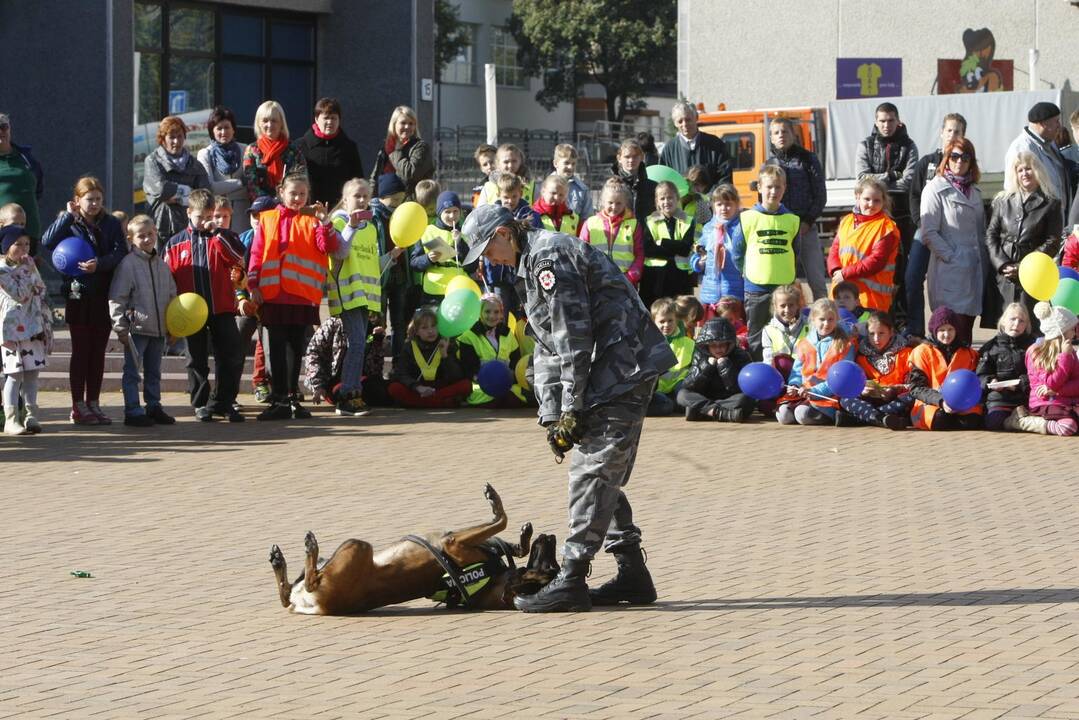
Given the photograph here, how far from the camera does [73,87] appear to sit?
64.0 ft

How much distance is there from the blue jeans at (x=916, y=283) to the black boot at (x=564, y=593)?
319 inches

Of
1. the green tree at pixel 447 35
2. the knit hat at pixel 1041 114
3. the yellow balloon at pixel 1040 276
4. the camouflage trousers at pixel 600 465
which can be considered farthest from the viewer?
the green tree at pixel 447 35

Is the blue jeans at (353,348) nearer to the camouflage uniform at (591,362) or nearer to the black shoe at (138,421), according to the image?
the black shoe at (138,421)

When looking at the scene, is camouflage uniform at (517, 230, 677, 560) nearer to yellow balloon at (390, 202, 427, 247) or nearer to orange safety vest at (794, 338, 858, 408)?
orange safety vest at (794, 338, 858, 408)

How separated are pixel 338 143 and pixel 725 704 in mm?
10557

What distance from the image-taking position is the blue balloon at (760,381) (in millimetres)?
13617

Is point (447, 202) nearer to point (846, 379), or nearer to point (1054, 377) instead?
point (846, 379)

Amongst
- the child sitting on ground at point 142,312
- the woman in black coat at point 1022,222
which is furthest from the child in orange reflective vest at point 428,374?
the woman in black coat at point 1022,222

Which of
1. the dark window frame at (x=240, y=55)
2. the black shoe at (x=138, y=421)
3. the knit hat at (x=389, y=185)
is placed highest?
the dark window frame at (x=240, y=55)

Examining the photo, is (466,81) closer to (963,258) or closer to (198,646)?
(963,258)

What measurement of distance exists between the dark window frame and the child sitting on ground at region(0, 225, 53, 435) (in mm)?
9438

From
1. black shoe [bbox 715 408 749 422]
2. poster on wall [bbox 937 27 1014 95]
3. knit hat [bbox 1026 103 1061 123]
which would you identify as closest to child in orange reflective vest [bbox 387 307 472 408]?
black shoe [bbox 715 408 749 422]

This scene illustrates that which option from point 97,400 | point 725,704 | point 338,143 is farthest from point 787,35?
point 725,704

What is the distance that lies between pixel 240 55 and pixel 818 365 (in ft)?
38.5
